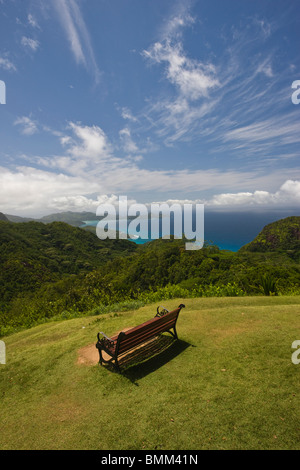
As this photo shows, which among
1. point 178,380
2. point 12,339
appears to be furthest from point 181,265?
point 178,380

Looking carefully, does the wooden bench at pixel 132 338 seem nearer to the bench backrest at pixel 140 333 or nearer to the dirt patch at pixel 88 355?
the bench backrest at pixel 140 333

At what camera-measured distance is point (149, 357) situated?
527 centimetres

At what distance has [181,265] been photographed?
162 ft

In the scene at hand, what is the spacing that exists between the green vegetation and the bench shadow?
4768 mm

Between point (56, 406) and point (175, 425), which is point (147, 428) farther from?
point (56, 406)

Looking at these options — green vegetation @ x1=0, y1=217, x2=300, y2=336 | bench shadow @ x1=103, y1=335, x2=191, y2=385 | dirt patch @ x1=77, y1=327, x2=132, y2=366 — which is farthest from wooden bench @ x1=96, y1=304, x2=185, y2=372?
green vegetation @ x1=0, y1=217, x2=300, y2=336

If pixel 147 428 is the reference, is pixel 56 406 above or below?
below

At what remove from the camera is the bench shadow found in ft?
15.5

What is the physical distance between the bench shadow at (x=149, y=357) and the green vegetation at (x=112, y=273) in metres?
4.77

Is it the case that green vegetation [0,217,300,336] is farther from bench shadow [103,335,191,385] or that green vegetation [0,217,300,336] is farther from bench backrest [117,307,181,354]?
bench backrest [117,307,181,354]

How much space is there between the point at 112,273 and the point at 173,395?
192ft

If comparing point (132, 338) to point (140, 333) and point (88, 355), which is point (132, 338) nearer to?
point (140, 333)

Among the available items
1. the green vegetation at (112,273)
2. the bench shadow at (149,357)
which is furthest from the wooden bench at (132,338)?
the green vegetation at (112,273)
